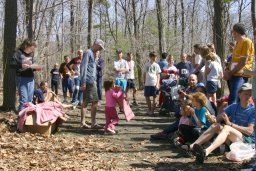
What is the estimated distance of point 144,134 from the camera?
28.0ft

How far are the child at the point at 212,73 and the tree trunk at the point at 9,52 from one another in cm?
464

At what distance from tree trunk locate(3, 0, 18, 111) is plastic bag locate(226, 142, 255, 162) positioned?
19.2ft

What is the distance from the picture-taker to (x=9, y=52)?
→ 985cm

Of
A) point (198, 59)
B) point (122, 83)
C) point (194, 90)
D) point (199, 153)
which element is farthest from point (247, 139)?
point (122, 83)

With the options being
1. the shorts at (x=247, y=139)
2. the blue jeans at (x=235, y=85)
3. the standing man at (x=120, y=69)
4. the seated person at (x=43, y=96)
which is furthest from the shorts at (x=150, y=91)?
the shorts at (x=247, y=139)

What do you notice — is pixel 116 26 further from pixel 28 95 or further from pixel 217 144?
pixel 217 144

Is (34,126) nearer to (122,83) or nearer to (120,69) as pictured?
(122,83)

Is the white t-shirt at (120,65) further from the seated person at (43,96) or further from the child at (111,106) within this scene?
the child at (111,106)

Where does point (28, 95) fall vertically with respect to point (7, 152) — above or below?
above

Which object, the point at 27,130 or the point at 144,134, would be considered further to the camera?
the point at 144,134

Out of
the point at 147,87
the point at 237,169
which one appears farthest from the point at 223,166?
the point at 147,87

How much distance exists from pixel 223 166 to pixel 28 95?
4629mm

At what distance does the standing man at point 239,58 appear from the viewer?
6945 mm

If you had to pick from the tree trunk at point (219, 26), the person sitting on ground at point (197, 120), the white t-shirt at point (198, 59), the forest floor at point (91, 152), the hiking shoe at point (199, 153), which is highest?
the tree trunk at point (219, 26)
